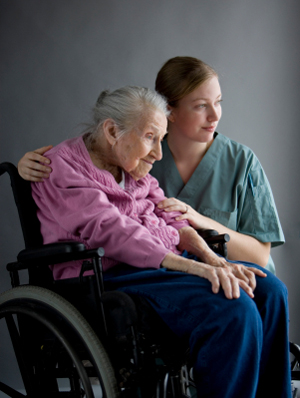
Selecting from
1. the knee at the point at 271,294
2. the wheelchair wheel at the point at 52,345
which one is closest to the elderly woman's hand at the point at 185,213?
the knee at the point at 271,294

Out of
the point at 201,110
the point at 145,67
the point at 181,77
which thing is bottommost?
the point at 201,110

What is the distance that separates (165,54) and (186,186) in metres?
0.77

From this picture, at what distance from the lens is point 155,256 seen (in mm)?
1125

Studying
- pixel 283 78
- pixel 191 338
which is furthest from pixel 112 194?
pixel 283 78

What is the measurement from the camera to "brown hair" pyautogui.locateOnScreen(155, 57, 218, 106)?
62.3 inches

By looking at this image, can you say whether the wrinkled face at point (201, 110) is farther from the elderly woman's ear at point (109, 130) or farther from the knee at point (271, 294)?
the knee at point (271, 294)

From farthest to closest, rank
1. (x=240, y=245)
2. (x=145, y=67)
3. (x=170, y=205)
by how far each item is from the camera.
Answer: (x=145, y=67) → (x=240, y=245) → (x=170, y=205)

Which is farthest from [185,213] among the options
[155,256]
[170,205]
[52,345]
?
[52,345]

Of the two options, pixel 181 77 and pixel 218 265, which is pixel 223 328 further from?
pixel 181 77

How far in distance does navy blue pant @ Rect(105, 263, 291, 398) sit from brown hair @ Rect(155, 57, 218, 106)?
75cm

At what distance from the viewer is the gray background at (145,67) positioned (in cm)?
199

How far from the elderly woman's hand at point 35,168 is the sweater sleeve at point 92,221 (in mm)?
22

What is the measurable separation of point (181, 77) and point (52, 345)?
3.30ft

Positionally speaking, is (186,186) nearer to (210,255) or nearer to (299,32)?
(210,255)
